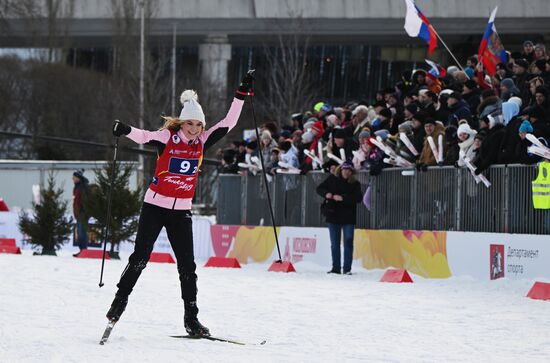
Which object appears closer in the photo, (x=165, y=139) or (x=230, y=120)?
(x=165, y=139)

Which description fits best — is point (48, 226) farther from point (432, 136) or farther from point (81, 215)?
point (432, 136)

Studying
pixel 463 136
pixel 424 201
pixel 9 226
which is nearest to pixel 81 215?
pixel 9 226

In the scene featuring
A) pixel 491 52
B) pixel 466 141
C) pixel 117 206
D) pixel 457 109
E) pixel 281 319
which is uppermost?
pixel 491 52

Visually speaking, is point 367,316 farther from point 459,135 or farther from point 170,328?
point 459,135

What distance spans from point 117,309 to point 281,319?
92.6 inches

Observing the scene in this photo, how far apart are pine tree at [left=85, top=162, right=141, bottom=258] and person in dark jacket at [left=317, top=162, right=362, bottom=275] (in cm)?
564

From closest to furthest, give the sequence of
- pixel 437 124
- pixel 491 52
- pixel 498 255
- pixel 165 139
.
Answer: pixel 165 139
pixel 498 255
pixel 437 124
pixel 491 52

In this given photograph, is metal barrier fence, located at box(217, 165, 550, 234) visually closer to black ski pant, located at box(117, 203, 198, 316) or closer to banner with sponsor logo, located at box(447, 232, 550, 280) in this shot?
banner with sponsor logo, located at box(447, 232, 550, 280)

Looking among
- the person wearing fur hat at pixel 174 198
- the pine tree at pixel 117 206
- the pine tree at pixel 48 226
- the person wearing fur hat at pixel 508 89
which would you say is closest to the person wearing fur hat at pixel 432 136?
the person wearing fur hat at pixel 508 89

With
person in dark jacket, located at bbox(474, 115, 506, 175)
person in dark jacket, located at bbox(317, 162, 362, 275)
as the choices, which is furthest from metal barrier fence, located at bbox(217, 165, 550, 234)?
person in dark jacket, located at bbox(317, 162, 362, 275)

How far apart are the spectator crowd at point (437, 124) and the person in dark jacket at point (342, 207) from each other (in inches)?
27.3

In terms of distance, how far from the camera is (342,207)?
19062 mm

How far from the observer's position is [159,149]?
33.3ft

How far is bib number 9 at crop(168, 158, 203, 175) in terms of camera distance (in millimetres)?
10141
